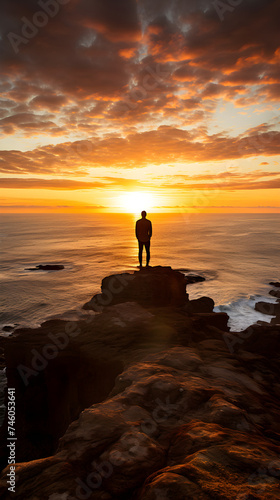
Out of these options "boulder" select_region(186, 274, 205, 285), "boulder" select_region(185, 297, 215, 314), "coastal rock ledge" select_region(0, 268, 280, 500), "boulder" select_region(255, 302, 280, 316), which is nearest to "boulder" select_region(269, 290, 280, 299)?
"boulder" select_region(255, 302, 280, 316)

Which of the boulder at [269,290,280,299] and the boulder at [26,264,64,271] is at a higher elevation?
the boulder at [26,264,64,271]

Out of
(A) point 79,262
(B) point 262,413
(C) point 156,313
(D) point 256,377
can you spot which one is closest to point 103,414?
(B) point 262,413

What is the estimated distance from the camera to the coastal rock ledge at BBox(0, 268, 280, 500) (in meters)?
2.79

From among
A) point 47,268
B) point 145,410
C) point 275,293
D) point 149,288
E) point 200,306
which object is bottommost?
point 275,293

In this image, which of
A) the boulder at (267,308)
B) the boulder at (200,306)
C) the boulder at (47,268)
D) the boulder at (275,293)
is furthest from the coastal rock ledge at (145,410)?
the boulder at (47,268)

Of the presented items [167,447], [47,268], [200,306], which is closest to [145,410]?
[167,447]

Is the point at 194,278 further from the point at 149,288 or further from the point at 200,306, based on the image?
the point at 149,288

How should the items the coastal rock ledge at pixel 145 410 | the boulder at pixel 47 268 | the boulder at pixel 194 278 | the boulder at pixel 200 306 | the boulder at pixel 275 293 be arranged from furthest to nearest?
the boulder at pixel 47 268 < the boulder at pixel 194 278 < the boulder at pixel 275 293 < the boulder at pixel 200 306 < the coastal rock ledge at pixel 145 410

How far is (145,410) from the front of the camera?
4.24m

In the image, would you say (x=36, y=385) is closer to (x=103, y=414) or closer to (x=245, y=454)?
(x=103, y=414)

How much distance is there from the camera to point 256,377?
6.14m

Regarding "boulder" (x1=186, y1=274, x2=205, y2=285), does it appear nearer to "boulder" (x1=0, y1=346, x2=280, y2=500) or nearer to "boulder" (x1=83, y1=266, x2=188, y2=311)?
"boulder" (x1=83, y1=266, x2=188, y2=311)

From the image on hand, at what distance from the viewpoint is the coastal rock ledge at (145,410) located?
9.14 ft

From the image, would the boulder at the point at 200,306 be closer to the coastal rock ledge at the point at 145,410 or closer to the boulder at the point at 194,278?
the coastal rock ledge at the point at 145,410
